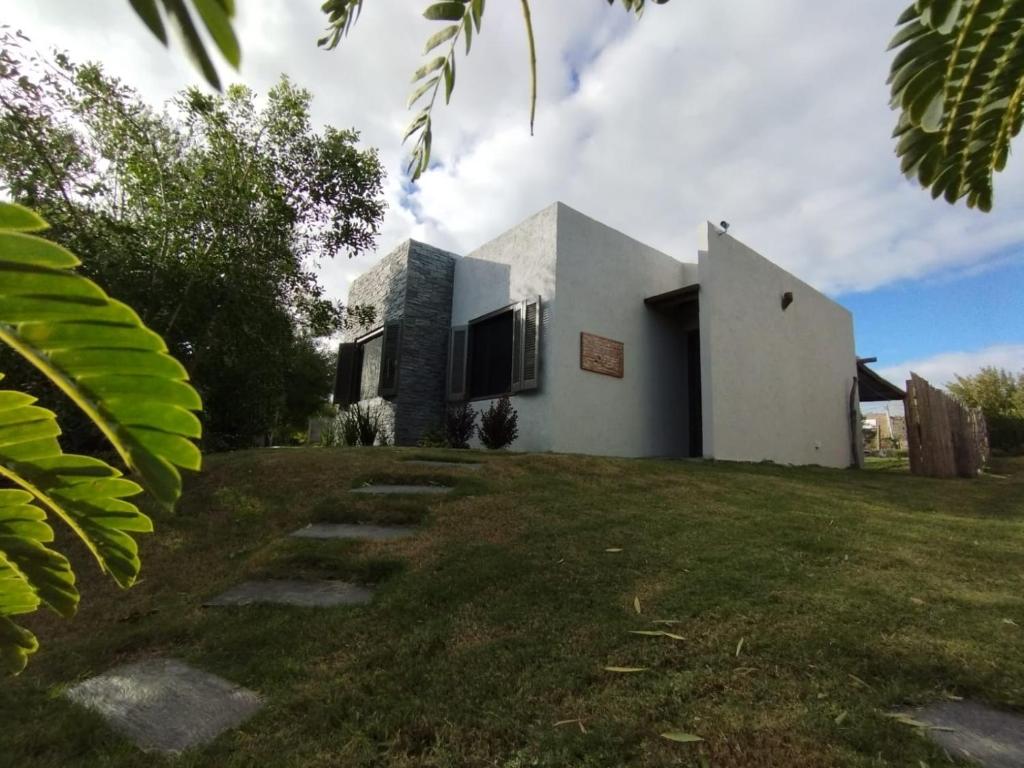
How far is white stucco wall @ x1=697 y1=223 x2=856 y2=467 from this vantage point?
955 centimetres

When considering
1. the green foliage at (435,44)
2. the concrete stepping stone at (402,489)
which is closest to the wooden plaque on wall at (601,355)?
the concrete stepping stone at (402,489)

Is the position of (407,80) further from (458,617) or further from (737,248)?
(737,248)

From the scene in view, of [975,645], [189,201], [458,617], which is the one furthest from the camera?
[189,201]

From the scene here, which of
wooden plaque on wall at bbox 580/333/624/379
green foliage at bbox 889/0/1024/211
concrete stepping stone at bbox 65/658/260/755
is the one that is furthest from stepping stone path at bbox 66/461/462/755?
wooden plaque on wall at bbox 580/333/624/379

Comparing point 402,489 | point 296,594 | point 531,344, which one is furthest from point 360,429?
point 296,594

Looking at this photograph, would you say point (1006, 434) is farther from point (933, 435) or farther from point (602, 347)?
point (602, 347)

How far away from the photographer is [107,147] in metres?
7.07

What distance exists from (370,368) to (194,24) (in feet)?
40.3

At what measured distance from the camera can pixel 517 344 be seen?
371 inches

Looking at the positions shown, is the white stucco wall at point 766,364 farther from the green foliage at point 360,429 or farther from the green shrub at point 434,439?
the green foliage at point 360,429

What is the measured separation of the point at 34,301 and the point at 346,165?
8882 mm

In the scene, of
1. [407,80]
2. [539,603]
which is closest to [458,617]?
[539,603]

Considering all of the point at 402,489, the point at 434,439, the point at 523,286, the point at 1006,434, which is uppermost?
the point at 523,286

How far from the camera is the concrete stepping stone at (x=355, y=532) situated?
3848 mm
